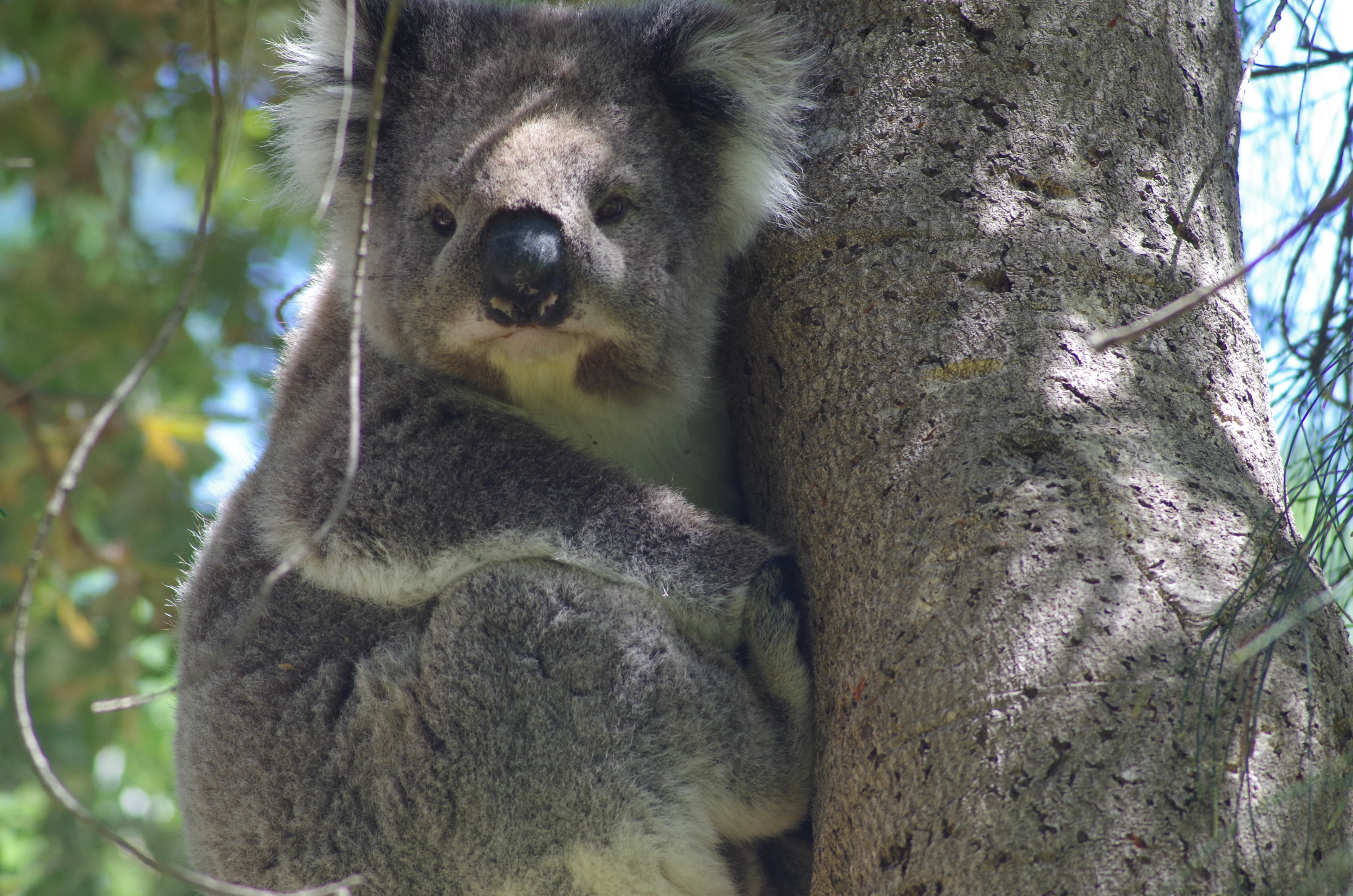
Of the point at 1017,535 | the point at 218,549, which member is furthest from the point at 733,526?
the point at 218,549

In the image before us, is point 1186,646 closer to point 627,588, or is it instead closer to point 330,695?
point 627,588

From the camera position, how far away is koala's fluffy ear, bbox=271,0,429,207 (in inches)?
117

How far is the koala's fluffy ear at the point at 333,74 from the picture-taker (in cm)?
298

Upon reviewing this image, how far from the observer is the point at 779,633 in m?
2.41

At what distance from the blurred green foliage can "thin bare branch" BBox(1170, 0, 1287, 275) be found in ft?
11.3

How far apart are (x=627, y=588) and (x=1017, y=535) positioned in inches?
35.9

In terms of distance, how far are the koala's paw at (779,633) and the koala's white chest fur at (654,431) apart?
19.4 inches

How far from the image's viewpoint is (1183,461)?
6.60ft

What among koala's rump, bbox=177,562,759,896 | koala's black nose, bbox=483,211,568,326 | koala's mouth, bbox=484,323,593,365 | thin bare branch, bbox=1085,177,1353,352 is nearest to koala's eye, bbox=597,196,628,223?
koala's black nose, bbox=483,211,568,326

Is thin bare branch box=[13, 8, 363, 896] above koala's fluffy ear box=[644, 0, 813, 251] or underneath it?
underneath

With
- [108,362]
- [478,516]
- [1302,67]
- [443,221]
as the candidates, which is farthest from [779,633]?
[108,362]

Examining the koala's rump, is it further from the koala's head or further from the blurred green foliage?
the blurred green foliage

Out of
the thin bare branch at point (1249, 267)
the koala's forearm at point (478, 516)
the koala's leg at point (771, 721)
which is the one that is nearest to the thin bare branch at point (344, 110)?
the koala's forearm at point (478, 516)

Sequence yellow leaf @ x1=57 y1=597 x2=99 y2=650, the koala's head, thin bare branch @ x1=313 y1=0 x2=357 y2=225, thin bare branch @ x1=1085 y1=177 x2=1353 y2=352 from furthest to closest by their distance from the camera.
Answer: yellow leaf @ x1=57 y1=597 x2=99 y2=650 → the koala's head → thin bare branch @ x1=313 y1=0 x2=357 y2=225 → thin bare branch @ x1=1085 y1=177 x2=1353 y2=352
